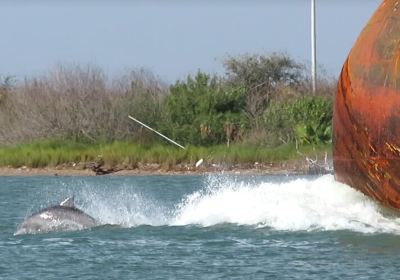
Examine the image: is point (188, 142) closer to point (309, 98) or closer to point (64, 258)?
point (309, 98)

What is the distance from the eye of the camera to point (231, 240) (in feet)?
73.8

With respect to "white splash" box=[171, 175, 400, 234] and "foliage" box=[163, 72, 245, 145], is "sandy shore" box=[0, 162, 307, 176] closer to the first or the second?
"foliage" box=[163, 72, 245, 145]

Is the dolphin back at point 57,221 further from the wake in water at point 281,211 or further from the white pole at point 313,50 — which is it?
the white pole at point 313,50

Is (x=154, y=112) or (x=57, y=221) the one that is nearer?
(x=57, y=221)

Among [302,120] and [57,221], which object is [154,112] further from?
[57,221]

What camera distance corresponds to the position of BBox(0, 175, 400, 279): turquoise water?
1992 centimetres

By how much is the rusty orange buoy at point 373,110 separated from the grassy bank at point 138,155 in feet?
87.2

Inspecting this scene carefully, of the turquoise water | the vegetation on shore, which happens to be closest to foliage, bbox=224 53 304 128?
the vegetation on shore

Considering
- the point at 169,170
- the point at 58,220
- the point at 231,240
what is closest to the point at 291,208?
the point at 231,240

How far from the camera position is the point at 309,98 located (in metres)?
54.7

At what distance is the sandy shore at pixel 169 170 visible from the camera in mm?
48500

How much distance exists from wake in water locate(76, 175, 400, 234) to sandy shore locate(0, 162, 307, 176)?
21958mm

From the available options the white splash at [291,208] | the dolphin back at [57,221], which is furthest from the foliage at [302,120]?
the dolphin back at [57,221]

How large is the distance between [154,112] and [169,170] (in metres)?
6.80
